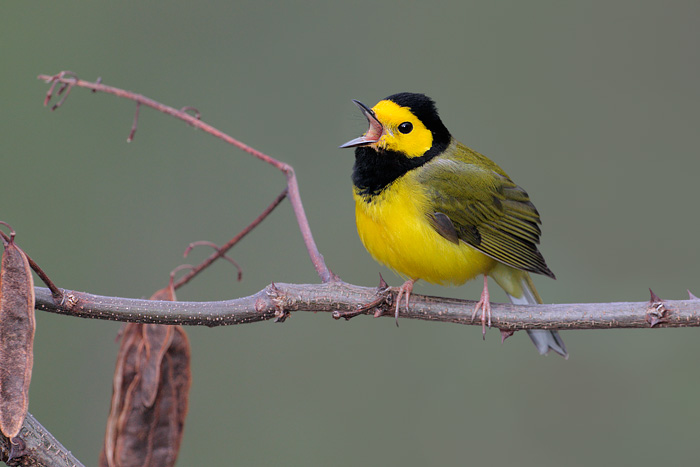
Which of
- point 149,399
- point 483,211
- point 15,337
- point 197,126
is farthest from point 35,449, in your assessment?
point 483,211

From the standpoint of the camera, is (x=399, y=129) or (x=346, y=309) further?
(x=399, y=129)

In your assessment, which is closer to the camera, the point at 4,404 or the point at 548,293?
the point at 4,404

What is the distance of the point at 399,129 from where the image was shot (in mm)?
3168

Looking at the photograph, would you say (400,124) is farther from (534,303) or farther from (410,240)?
(534,303)

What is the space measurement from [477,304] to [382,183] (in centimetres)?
73

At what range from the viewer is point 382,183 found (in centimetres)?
310

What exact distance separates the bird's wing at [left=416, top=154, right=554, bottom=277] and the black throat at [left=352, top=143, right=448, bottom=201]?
0.22 ft

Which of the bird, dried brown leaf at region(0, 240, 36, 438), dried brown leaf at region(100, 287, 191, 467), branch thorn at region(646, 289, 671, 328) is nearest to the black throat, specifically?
the bird

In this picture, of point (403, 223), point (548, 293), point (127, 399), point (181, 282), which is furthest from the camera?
point (548, 293)

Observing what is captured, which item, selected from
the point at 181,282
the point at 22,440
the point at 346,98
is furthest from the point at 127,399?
the point at 346,98

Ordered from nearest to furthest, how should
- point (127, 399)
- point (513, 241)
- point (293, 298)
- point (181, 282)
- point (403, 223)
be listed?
point (293, 298) < point (127, 399) < point (181, 282) < point (403, 223) < point (513, 241)

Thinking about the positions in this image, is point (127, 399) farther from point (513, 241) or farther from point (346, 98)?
point (346, 98)

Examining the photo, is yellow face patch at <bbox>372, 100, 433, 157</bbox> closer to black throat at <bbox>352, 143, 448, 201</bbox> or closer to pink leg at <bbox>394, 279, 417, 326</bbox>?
black throat at <bbox>352, 143, 448, 201</bbox>

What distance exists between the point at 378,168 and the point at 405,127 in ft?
0.72
